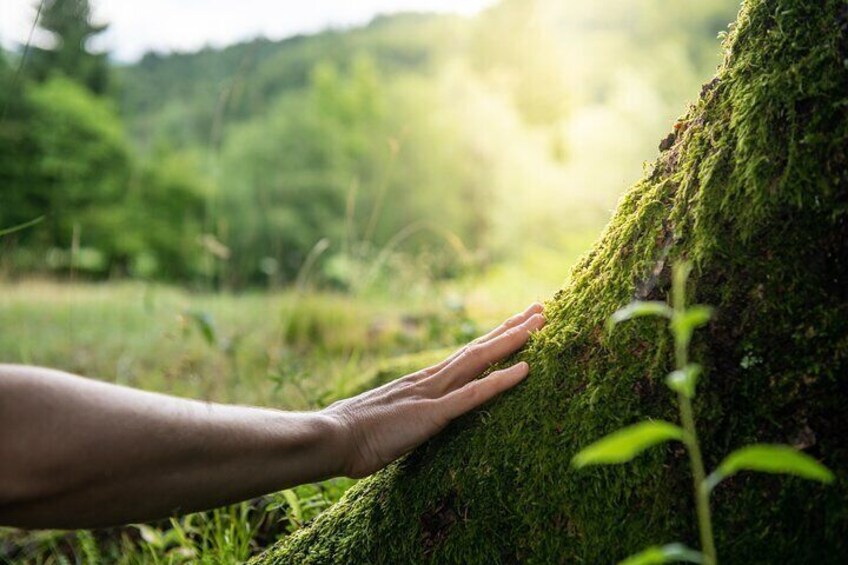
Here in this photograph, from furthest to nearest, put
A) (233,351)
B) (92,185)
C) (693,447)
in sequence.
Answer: (92,185) → (233,351) → (693,447)

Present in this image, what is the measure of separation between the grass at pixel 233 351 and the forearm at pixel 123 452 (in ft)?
3.22

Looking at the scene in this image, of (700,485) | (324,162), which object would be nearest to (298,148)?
(324,162)

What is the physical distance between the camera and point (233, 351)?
5.91 m

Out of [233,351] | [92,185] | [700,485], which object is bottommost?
[700,485]

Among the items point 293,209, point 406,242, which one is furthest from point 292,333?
point 293,209

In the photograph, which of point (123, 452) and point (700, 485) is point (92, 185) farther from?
point (700, 485)

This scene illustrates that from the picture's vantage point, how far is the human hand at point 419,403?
171cm

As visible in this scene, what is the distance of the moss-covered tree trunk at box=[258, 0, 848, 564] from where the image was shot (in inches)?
49.9

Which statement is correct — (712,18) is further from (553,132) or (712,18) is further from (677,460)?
(677,460)

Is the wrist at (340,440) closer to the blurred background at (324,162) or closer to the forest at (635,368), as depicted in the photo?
the forest at (635,368)

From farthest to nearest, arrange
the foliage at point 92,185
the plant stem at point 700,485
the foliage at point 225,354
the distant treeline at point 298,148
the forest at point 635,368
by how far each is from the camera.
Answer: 1. the foliage at point 92,185
2. the distant treeline at point 298,148
3. the foliage at point 225,354
4. the forest at point 635,368
5. the plant stem at point 700,485

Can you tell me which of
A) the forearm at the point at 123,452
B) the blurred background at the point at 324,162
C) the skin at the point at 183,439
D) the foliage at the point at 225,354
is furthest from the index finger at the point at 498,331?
the blurred background at the point at 324,162

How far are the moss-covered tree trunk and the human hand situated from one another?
0.07 metres

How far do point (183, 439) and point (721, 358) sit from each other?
108 centimetres
